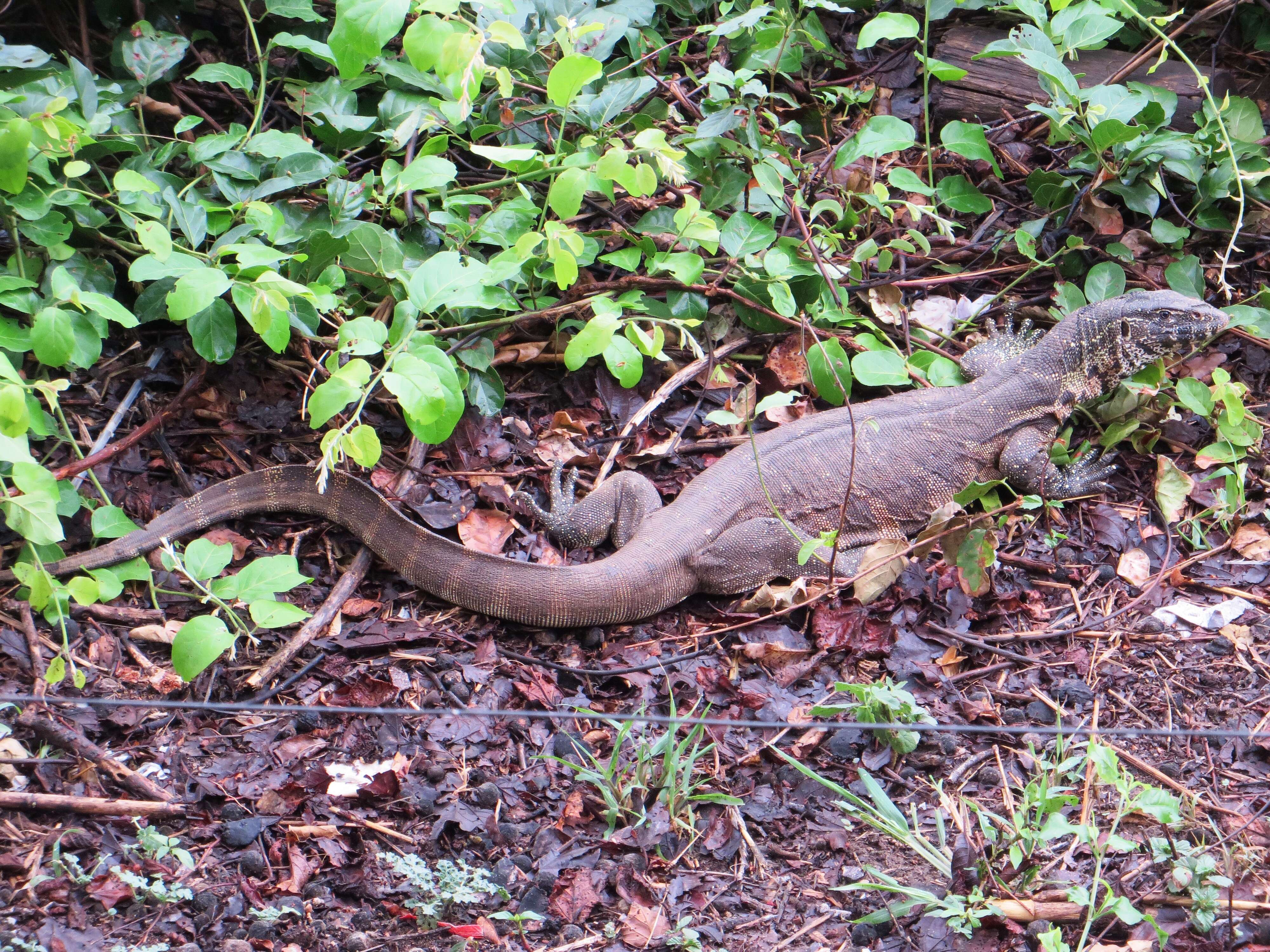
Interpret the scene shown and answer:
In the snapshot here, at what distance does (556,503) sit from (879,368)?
1.89 meters

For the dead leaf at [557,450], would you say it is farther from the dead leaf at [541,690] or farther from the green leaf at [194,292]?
the green leaf at [194,292]

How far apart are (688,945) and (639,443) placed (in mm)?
2772

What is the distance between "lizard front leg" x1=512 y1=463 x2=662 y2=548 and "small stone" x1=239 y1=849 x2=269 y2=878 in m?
2.09

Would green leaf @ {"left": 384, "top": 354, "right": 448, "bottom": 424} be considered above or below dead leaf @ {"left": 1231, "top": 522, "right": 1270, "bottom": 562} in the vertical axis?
above

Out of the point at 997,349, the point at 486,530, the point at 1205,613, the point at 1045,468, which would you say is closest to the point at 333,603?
the point at 486,530

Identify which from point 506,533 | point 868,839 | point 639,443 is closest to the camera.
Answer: point 868,839

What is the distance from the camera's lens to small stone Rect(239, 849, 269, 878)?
3.25 m

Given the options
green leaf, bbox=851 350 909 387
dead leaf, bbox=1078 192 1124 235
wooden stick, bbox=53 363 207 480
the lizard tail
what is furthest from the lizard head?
wooden stick, bbox=53 363 207 480

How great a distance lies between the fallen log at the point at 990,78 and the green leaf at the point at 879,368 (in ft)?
7.19

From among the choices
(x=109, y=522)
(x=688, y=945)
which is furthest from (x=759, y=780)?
(x=109, y=522)

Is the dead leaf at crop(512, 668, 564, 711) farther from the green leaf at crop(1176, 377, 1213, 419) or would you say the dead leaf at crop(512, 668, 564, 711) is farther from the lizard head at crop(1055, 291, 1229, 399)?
the green leaf at crop(1176, 377, 1213, 419)

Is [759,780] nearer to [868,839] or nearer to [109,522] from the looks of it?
[868,839]

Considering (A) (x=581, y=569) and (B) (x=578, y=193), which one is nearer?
(B) (x=578, y=193)

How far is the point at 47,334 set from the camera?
3893mm
